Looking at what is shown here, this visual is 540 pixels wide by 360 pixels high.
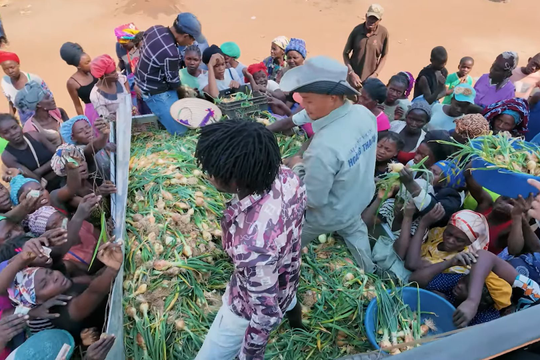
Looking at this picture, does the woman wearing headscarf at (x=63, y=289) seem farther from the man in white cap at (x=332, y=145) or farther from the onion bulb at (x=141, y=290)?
the man in white cap at (x=332, y=145)

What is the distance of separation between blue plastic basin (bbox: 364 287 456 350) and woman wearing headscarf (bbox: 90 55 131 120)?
317cm

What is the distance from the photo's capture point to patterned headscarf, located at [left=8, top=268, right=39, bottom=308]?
1.95m

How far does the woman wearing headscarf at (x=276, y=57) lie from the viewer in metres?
5.44

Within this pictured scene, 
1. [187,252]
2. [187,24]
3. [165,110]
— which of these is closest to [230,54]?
[187,24]

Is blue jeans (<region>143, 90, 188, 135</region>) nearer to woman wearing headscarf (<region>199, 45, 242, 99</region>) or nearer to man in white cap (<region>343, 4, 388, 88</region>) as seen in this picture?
woman wearing headscarf (<region>199, 45, 242, 99</region>)

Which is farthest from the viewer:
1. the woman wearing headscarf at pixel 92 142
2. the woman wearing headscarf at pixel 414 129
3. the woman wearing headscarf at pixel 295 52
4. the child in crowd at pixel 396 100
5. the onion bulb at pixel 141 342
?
the woman wearing headscarf at pixel 295 52

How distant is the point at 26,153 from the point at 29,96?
3.03ft

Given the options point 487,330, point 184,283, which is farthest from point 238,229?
point 184,283

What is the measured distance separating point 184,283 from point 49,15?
416 inches

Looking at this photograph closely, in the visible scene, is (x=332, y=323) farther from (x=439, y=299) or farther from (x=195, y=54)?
(x=195, y=54)

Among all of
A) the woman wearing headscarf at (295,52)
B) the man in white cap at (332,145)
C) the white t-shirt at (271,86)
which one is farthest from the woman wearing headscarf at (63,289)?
the woman wearing headscarf at (295,52)

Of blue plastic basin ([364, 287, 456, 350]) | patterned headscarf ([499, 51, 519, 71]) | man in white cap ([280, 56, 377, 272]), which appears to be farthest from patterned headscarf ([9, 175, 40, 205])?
patterned headscarf ([499, 51, 519, 71])

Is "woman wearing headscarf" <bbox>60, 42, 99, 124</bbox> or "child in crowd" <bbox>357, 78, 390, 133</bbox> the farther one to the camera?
"woman wearing headscarf" <bbox>60, 42, 99, 124</bbox>

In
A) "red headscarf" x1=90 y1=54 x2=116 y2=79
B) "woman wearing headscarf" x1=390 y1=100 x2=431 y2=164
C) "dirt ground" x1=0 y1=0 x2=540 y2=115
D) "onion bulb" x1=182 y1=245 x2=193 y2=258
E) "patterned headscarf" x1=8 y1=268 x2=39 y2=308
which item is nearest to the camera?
"patterned headscarf" x1=8 y1=268 x2=39 y2=308
